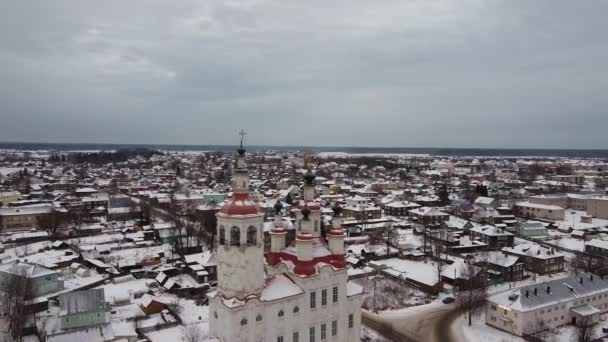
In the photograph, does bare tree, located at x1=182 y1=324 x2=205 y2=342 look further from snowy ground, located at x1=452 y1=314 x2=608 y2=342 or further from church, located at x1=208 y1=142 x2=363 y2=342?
snowy ground, located at x1=452 y1=314 x2=608 y2=342

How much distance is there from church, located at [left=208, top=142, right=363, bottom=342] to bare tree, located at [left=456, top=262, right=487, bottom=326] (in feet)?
37.7

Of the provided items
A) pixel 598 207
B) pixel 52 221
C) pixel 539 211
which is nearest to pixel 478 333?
pixel 539 211

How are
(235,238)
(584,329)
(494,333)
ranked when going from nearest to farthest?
(235,238), (584,329), (494,333)

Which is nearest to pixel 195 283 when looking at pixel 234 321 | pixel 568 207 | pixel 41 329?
pixel 41 329

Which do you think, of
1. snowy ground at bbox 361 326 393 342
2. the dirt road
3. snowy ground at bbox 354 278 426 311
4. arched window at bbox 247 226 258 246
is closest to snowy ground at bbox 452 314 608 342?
the dirt road

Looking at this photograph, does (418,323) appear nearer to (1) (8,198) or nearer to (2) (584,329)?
(2) (584,329)

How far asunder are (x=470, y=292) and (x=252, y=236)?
19.7 meters

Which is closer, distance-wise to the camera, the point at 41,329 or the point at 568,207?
the point at 41,329

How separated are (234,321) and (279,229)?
5764 millimetres

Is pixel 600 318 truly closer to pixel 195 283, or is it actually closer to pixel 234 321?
pixel 234 321

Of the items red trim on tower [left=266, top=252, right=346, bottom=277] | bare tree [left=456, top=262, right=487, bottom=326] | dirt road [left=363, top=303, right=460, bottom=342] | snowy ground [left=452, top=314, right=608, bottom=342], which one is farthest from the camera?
bare tree [left=456, top=262, right=487, bottom=326]

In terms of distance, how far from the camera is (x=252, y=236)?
20125 mm

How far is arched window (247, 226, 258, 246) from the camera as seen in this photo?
20.0 meters

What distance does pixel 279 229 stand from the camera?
23.6m
